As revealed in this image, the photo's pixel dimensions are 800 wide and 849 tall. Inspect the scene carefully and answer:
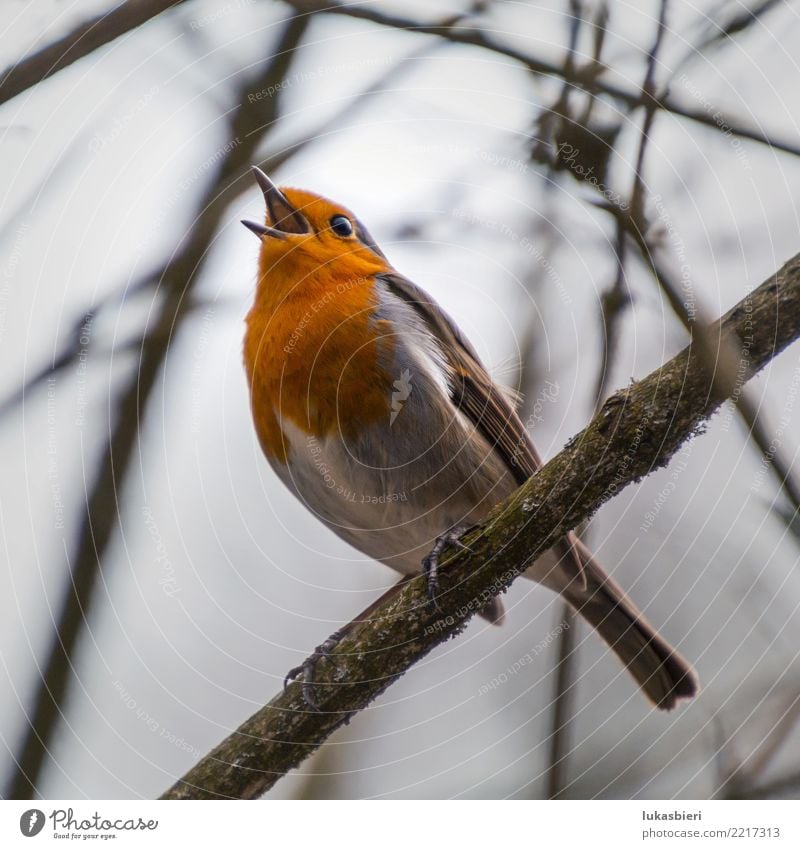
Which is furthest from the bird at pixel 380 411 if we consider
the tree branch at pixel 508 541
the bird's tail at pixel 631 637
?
the tree branch at pixel 508 541

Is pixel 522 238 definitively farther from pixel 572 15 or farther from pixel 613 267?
pixel 572 15

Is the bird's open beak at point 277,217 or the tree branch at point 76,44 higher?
the tree branch at point 76,44

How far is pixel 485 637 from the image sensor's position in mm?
1701

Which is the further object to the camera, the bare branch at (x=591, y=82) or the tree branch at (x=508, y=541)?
the bare branch at (x=591, y=82)

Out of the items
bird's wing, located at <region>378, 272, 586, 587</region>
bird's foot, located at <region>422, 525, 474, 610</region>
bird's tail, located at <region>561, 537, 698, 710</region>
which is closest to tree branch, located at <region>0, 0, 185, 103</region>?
bird's wing, located at <region>378, 272, 586, 587</region>

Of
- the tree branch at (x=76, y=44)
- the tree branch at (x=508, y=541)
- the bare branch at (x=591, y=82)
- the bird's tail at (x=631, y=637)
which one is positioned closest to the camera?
the tree branch at (x=508, y=541)

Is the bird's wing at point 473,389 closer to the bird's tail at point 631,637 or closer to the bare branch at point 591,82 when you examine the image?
the bird's tail at point 631,637

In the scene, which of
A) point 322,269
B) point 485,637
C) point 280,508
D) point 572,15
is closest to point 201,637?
point 280,508

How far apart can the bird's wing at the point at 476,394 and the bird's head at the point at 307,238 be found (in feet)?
0.28

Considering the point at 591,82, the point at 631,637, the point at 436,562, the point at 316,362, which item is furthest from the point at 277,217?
the point at 631,637

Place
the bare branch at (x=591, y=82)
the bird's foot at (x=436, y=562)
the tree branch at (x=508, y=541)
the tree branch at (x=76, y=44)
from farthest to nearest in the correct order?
the bare branch at (x=591, y=82), the tree branch at (x=76, y=44), the bird's foot at (x=436, y=562), the tree branch at (x=508, y=541)

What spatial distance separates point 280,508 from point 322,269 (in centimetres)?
49

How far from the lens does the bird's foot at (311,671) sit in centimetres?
134

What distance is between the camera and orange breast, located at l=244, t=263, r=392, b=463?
1.48 m
